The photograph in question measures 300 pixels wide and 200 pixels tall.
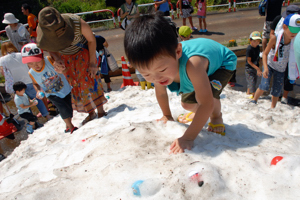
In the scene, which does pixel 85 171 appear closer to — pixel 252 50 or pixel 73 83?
pixel 73 83

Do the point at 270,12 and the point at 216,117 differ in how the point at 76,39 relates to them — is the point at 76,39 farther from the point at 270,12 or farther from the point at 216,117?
the point at 270,12

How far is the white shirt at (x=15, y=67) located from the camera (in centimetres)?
Answer: 475

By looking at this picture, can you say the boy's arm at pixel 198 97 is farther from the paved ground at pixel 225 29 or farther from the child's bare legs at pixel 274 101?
the paved ground at pixel 225 29

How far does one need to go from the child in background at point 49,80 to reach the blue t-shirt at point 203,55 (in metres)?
1.93

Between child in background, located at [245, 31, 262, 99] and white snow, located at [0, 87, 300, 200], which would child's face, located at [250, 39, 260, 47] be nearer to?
child in background, located at [245, 31, 262, 99]

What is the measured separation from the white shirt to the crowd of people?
2 cm

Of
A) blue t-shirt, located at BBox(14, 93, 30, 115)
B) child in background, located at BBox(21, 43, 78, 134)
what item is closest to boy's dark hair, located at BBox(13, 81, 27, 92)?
blue t-shirt, located at BBox(14, 93, 30, 115)

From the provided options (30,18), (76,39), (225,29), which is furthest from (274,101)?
(225,29)

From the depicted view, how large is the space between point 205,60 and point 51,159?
1.86 m

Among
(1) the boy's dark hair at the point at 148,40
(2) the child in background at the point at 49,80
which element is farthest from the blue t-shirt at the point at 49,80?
(1) the boy's dark hair at the point at 148,40

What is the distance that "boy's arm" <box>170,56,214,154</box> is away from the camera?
1967 millimetres

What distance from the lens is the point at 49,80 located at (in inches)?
138

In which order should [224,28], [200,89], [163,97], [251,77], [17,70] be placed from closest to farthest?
[200,89]
[163,97]
[251,77]
[17,70]
[224,28]

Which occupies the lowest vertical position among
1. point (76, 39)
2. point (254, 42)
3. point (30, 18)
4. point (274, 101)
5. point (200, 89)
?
point (274, 101)
